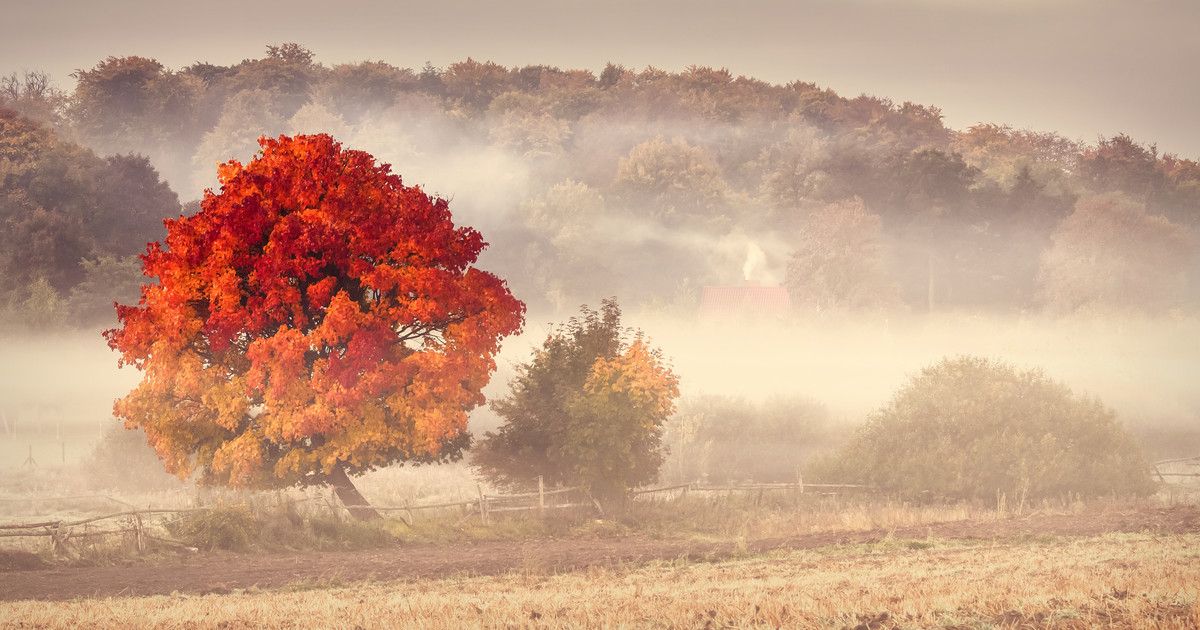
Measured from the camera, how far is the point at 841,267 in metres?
81.1

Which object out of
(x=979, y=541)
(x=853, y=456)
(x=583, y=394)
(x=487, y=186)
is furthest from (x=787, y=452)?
(x=487, y=186)

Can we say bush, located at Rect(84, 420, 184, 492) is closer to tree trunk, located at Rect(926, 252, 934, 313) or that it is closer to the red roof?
the red roof

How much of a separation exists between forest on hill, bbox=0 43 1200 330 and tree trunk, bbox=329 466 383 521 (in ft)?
137

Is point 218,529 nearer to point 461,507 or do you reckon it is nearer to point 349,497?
point 349,497

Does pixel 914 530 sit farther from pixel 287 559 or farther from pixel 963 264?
pixel 963 264

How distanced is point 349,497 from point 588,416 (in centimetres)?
756

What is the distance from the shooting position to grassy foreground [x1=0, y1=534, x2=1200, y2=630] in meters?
16.9

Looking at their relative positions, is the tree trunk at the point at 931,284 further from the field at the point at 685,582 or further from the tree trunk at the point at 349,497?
the tree trunk at the point at 349,497

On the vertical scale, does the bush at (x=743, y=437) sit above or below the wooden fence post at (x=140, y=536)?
above

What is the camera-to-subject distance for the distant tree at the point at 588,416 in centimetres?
3353

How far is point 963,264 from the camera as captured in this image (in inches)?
3656

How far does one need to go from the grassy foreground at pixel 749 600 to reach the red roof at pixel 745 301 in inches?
2496

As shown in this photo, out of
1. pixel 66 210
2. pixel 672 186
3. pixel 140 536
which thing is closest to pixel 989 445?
pixel 140 536

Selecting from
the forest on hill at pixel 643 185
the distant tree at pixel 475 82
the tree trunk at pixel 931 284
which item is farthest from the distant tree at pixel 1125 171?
the distant tree at pixel 475 82
